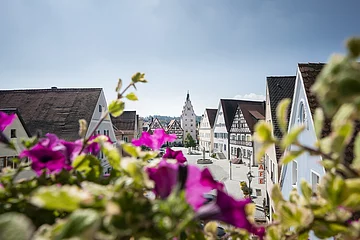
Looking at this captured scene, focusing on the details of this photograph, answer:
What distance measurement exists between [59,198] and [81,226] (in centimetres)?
6

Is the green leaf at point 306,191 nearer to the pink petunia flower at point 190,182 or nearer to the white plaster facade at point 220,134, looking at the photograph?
the pink petunia flower at point 190,182

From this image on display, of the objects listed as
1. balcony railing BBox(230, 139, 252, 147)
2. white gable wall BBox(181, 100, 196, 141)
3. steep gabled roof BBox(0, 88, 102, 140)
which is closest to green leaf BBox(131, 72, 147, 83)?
steep gabled roof BBox(0, 88, 102, 140)

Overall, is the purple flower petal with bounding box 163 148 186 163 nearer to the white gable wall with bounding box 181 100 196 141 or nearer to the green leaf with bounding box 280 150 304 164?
the green leaf with bounding box 280 150 304 164

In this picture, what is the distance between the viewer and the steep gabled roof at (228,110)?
31.0 m

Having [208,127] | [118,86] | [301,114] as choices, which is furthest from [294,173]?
[208,127]

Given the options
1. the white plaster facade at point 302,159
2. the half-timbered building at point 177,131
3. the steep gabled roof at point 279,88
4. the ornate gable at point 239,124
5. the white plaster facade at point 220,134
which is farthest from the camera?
the half-timbered building at point 177,131

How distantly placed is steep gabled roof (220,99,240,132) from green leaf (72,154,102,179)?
3062 cm

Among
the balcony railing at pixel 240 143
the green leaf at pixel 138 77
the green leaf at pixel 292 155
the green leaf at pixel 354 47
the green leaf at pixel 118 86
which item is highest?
the green leaf at pixel 138 77

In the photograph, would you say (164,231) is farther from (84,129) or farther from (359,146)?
(84,129)

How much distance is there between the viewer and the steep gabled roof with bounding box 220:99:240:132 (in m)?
31.0

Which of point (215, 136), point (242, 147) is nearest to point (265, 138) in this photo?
point (242, 147)

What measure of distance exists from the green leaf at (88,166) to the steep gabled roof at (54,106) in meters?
13.8

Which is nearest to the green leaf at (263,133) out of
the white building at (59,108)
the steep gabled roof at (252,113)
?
the white building at (59,108)

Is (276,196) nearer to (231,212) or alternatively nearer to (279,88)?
(231,212)
